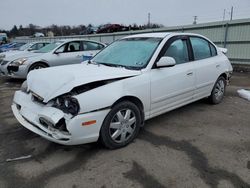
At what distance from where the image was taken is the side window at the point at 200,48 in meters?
4.34

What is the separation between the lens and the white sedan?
105 inches

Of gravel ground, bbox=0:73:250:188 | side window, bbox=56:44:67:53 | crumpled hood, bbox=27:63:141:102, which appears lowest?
gravel ground, bbox=0:73:250:188

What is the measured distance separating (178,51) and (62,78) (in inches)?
86.5

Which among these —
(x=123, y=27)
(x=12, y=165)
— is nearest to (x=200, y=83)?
(x=12, y=165)

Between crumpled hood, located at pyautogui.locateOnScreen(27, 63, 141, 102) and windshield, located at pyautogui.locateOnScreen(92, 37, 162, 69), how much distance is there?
0.95 feet

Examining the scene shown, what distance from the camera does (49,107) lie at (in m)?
2.77

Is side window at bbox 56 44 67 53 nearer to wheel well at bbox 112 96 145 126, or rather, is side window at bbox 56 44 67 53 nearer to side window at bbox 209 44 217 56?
side window at bbox 209 44 217 56

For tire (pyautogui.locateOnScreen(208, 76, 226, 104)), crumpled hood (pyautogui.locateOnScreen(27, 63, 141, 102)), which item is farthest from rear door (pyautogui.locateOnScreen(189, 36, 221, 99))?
crumpled hood (pyautogui.locateOnScreen(27, 63, 141, 102))

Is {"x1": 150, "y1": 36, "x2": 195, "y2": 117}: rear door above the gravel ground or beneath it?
above

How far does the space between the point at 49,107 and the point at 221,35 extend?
30.8ft

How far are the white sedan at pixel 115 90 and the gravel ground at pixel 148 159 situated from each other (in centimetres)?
32

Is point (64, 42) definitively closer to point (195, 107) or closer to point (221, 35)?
point (195, 107)

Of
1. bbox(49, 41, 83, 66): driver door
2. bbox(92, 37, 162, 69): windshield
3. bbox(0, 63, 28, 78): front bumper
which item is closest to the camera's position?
bbox(92, 37, 162, 69): windshield

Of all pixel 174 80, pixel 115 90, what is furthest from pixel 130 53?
pixel 115 90
